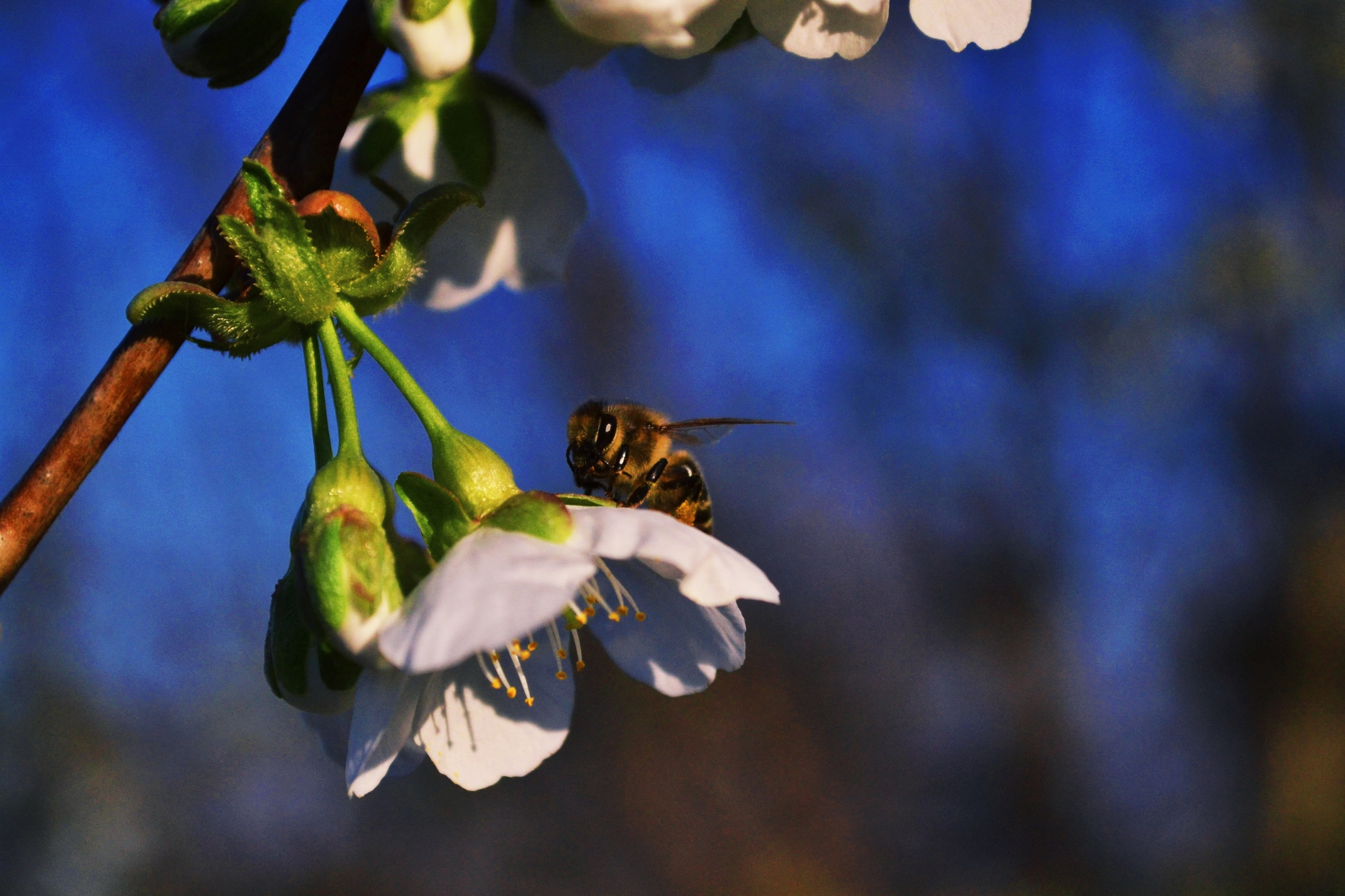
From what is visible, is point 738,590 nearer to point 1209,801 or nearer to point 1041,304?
point 1041,304

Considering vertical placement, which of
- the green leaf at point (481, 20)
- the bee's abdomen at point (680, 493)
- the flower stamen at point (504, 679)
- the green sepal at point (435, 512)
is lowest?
the bee's abdomen at point (680, 493)

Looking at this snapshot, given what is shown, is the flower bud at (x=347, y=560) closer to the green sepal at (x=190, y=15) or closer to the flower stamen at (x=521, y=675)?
the flower stamen at (x=521, y=675)

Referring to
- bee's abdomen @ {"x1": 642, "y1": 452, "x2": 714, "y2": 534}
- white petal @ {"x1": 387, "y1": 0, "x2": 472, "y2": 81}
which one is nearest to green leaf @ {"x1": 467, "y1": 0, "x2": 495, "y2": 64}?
white petal @ {"x1": 387, "y1": 0, "x2": 472, "y2": 81}

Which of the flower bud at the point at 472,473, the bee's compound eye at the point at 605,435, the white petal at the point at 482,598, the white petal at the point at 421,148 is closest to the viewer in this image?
the white petal at the point at 482,598

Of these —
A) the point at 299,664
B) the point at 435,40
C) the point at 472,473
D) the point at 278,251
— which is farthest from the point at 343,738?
the point at 435,40

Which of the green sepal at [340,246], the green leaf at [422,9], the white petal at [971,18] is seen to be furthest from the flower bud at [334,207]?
the white petal at [971,18]

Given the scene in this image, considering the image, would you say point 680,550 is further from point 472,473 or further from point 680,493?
point 680,493

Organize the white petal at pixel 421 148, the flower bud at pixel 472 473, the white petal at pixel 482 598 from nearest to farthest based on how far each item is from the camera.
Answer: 1. the white petal at pixel 482 598
2. the flower bud at pixel 472 473
3. the white petal at pixel 421 148
